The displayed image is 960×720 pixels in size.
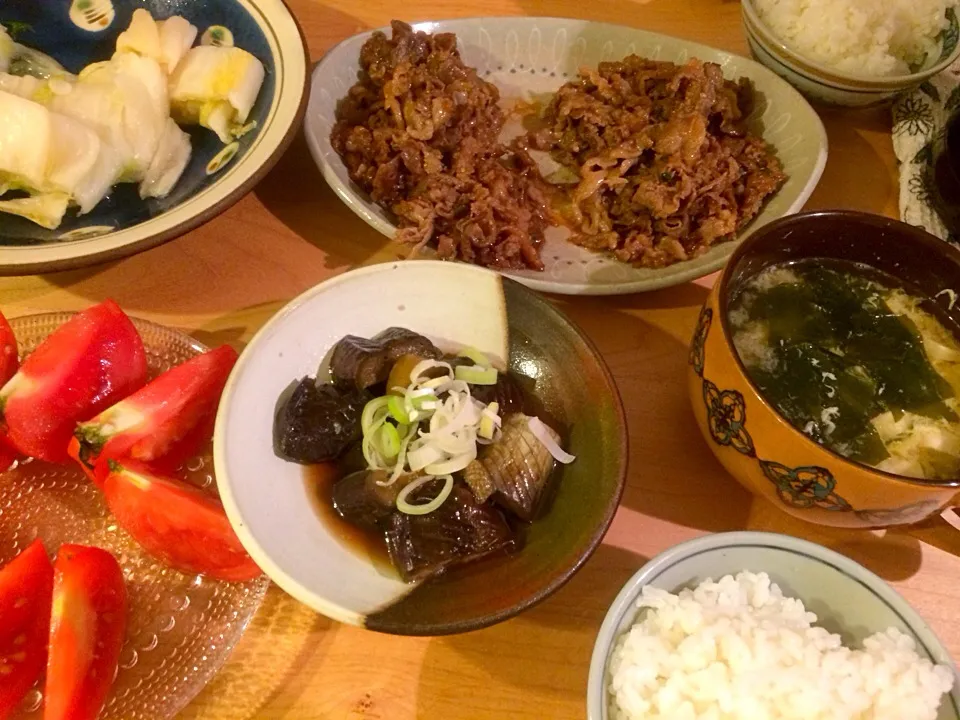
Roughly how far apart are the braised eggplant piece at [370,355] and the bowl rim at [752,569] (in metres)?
0.54

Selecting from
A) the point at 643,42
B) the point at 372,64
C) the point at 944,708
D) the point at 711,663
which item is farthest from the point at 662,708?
the point at 643,42

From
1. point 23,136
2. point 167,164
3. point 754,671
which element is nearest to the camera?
point 754,671

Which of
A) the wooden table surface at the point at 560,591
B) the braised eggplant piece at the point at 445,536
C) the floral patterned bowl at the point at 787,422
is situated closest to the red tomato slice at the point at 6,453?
the wooden table surface at the point at 560,591

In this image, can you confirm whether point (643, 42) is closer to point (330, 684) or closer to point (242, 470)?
point (242, 470)

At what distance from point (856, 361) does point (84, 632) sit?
4.48 feet

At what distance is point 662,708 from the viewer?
3.23 feet

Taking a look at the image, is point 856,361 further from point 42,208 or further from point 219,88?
point 42,208

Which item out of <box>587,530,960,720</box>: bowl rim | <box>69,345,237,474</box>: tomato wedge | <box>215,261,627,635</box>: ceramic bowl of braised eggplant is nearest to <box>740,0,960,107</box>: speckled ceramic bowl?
<box>215,261,627,635</box>: ceramic bowl of braised eggplant

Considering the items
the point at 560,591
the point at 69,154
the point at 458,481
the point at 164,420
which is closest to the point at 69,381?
the point at 164,420

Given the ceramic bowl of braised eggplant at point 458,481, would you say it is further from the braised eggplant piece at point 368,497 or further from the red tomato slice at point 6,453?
the red tomato slice at point 6,453

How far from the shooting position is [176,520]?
46.9 inches

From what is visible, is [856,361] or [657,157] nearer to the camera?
[856,361]

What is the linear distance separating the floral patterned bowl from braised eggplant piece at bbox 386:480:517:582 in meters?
0.42

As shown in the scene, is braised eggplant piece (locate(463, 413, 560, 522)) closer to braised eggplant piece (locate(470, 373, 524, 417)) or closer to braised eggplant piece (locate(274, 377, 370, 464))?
braised eggplant piece (locate(470, 373, 524, 417))
